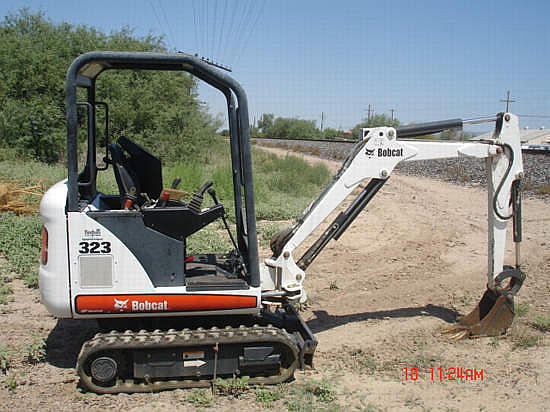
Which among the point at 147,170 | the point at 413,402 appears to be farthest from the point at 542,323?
the point at 147,170

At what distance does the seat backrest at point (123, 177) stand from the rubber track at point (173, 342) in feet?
3.92

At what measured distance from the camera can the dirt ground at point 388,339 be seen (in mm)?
4324

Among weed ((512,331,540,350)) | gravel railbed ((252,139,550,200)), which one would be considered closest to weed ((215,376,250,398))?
weed ((512,331,540,350))

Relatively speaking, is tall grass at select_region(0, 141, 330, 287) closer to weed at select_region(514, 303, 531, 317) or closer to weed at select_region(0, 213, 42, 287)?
weed at select_region(0, 213, 42, 287)

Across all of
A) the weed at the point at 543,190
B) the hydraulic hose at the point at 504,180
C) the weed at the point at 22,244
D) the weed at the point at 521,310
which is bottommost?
the weed at the point at 521,310

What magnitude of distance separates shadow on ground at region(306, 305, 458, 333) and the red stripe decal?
2013 millimetres

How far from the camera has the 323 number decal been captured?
4.18 metres

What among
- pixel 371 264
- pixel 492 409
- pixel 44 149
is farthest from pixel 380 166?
pixel 44 149

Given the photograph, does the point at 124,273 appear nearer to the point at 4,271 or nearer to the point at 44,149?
the point at 4,271

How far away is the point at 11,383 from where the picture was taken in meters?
4.41

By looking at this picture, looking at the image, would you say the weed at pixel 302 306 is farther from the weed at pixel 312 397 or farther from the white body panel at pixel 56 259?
the white body panel at pixel 56 259

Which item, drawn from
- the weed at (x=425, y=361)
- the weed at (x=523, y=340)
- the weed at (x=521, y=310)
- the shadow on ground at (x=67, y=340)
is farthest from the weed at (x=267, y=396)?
the weed at (x=521, y=310)

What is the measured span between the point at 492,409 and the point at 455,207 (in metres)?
11.0

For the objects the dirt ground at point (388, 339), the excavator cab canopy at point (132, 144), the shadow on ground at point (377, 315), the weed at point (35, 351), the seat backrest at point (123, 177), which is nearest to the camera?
the excavator cab canopy at point (132, 144)
